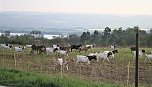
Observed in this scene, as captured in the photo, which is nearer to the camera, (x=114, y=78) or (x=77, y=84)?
(x=77, y=84)

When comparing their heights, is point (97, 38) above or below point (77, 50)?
below

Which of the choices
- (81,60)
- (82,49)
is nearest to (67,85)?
(81,60)

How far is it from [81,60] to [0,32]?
70.0 metres

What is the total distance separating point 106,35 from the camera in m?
108

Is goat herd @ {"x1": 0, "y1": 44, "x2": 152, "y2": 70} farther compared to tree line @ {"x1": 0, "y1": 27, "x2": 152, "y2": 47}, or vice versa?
tree line @ {"x1": 0, "y1": 27, "x2": 152, "y2": 47}

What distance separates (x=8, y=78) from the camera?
16.4 meters

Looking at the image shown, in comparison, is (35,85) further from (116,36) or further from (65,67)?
(116,36)

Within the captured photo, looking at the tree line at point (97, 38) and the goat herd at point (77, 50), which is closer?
the goat herd at point (77, 50)

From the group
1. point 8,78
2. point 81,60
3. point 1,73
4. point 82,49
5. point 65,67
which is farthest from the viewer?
point 82,49

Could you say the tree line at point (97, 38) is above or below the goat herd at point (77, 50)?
below

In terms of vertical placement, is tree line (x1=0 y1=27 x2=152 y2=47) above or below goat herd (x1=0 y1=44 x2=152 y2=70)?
below

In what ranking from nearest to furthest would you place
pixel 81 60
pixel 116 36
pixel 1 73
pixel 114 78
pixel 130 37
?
pixel 1 73
pixel 114 78
pixel 81 60
pixel 130 37
pixel 116 36

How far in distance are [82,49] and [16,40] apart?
1334 inches

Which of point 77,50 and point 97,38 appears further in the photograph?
point 97,38
